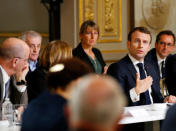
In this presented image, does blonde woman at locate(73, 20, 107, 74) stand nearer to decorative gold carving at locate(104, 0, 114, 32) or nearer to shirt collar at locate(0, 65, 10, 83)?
decorative gold carving at locate(104, 0, 114, 32)

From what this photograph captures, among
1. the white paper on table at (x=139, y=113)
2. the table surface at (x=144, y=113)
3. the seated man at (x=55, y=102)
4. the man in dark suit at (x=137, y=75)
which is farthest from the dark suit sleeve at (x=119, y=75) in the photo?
the seated man at (x=55, y=102)

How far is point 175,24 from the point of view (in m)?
6.53

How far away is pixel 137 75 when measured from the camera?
11.1 feet

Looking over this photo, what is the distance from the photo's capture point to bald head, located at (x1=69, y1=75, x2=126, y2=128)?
0.74 m

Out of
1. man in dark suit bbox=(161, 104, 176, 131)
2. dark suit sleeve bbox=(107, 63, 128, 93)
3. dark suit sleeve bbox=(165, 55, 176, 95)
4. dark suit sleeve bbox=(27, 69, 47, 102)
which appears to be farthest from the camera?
dark suit sleeve bbox=(107, 63, 128, 93)

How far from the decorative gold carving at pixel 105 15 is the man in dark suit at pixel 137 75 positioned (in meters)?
2.30

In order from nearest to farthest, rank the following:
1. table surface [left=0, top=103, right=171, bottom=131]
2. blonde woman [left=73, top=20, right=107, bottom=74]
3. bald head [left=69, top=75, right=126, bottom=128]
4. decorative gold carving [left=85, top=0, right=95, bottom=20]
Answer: bald head [left=69, top=75, right=126, bottom=128] < table surface [left=0, top=103, right=171, bottom=131] < blonde woman [left=73, top=20, right=107, bottom=74] < decorative gold carving [left=85, top=0, right=95, bottom=20]

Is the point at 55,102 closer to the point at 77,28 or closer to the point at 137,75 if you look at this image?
the point at 137,75

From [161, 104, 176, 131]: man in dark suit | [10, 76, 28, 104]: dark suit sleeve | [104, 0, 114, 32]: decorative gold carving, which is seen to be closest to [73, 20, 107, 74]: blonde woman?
[104, 0, 114, 32]: decorative gold carving

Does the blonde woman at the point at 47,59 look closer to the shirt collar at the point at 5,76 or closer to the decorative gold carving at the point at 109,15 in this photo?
the shirt collar at the point at 5,76

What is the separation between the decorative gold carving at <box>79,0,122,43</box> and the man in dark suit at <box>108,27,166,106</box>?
230 centimetres

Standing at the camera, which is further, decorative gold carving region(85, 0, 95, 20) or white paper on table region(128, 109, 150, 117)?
decorative gold carving region(85, 0, 95, 20)

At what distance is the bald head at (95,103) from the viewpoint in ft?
2.44

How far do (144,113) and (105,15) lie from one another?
3.24m
